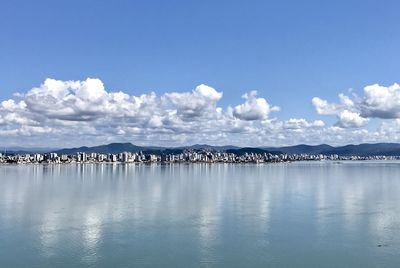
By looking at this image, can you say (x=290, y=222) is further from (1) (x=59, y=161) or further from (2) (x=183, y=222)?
(1) (x=59, y=161)

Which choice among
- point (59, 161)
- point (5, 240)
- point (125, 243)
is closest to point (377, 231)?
point (125, 243)

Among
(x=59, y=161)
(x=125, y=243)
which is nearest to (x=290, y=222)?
(x=125, y=243)

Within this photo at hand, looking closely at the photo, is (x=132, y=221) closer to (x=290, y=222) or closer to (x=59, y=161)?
(x=290, y=222)

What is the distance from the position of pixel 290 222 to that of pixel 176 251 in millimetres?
10096

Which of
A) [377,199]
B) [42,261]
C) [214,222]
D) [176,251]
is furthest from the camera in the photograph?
[377,199]

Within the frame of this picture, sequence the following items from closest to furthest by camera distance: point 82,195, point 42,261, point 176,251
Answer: point 42,261 → point 176,251 → point 82,195

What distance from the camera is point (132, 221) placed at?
2709 cm

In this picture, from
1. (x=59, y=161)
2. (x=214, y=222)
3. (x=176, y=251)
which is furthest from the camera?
(x=59, y=161)

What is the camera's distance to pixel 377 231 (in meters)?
24.5

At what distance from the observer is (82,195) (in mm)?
42969

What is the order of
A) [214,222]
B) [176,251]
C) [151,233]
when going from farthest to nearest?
[214,222], [151,233], [176,251]

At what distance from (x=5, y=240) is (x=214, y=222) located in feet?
38.9

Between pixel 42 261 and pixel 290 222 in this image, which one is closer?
pixel 42 261

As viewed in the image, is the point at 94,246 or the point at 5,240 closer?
the point at 94,246
